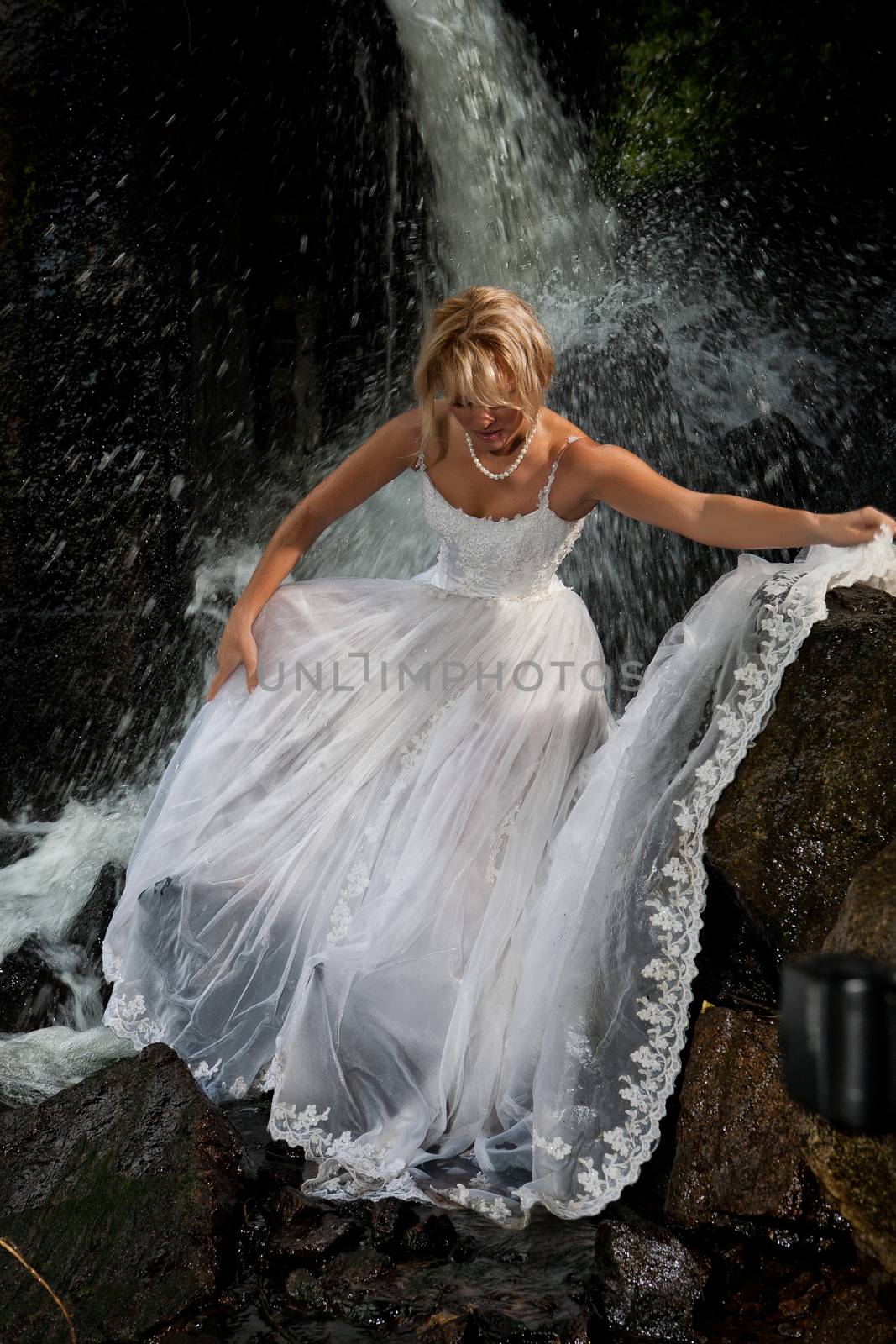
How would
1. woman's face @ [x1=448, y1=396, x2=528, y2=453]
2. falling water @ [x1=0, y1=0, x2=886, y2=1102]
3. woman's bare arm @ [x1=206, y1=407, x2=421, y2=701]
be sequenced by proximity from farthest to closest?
falling water @ [x1=0, y1=0, x2=886, y2=1102] < woman's bare arm @ [x1=206, y1=407, x2=421, y2=701] < woman's face @ [x1=448, y1=396, x2=528, y2=453]

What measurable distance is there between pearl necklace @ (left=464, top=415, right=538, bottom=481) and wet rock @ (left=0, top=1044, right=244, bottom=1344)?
6.07ft

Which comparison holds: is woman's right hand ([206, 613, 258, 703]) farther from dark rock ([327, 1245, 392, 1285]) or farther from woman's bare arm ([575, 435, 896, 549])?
dark rock ([327, 1245, 392, 1285])

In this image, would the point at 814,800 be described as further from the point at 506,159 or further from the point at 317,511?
the point at 506,159

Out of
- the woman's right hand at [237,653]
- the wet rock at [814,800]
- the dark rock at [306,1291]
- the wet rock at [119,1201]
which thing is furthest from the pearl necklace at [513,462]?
the dark rock at [306,1291]

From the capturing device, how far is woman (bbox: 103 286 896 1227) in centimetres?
260

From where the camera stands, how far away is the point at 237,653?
3.46m

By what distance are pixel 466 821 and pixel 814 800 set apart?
96cm

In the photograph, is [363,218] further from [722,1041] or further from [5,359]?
[722,1041]

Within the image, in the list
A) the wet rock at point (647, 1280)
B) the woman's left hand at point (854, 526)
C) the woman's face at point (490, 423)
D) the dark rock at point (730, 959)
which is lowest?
the dark rock at point (730, 959)

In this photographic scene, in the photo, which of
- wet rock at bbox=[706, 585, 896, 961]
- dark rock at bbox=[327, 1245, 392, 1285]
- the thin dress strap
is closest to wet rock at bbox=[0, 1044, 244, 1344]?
dark rock at bbox=[327, 1245, 392, 1285]

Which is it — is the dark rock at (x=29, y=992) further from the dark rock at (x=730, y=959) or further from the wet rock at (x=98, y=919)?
the dark rock at (x=730, y=959)

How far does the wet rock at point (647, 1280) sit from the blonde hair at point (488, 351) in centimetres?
206

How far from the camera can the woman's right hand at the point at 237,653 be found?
3396mm

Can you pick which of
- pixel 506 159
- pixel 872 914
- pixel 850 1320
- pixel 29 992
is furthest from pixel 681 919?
pixel 506 159
